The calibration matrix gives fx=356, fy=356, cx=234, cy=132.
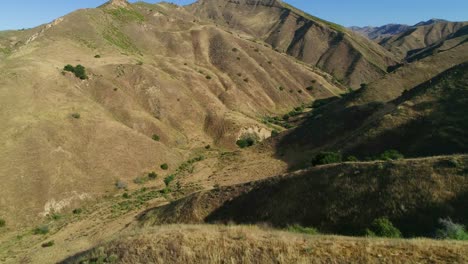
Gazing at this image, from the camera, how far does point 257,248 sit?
42.6 ft

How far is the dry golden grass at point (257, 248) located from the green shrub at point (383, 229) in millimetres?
5251

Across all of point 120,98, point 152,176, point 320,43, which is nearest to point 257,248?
point 152,176

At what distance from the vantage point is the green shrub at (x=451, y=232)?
14867mm

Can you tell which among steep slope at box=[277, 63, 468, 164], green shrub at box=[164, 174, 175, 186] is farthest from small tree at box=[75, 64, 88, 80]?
steep slope at box=[277, 63, 468, 164]

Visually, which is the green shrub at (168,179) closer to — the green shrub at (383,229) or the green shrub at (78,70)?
the green shrub at (78,70)

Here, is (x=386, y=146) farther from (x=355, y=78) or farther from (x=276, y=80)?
(x=355, y=78)

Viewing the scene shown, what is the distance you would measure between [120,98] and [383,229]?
2192 inches

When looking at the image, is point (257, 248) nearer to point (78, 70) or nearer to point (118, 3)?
point (78, 70)

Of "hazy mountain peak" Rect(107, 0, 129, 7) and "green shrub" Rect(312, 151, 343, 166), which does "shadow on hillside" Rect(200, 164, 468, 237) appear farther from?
"hazy mountain peak" Rect(107, 0, 129, 7)

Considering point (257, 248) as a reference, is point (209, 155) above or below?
above

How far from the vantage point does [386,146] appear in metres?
37.5

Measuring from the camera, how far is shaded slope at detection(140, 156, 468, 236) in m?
19.1

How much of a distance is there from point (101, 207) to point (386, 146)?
3168cm

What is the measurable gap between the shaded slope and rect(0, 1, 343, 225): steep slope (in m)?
21.0
